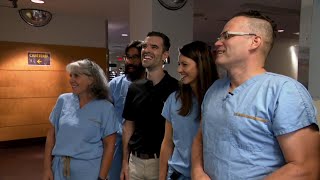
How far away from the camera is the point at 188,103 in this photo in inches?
57.3

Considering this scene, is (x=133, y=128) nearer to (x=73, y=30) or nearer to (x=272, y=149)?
(x=272, y=149)


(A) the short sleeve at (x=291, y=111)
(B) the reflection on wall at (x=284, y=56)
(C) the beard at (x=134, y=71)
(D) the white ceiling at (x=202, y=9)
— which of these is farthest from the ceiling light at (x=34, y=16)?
(B) the reflection on wall at (x=284, y=56)

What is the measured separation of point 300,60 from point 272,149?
850 millimetres

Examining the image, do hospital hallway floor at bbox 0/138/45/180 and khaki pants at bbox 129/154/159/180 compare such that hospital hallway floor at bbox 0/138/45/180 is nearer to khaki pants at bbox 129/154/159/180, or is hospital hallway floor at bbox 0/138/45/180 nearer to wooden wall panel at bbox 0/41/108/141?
wooden wall panel at bbox 0/41/108/141

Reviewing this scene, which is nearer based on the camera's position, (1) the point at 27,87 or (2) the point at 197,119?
(2) the point at 197,119

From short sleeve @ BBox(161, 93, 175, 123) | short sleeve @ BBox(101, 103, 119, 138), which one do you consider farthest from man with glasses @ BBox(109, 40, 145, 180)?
short sleeve @ BBox(161, 93, 175, 123)

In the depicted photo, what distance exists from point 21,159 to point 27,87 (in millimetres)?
1593

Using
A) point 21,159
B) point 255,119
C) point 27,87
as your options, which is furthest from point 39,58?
point 255,119

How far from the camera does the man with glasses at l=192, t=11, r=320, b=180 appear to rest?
0.93m

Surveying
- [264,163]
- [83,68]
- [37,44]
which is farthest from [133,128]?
[37,44]

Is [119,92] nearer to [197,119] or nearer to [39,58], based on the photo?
[197,119]

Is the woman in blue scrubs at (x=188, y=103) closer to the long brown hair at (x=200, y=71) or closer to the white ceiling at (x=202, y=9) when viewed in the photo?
the long brown hair at (x=200, y=71)

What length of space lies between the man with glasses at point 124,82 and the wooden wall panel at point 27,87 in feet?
12.8

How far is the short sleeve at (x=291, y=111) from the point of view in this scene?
0.92 metres
